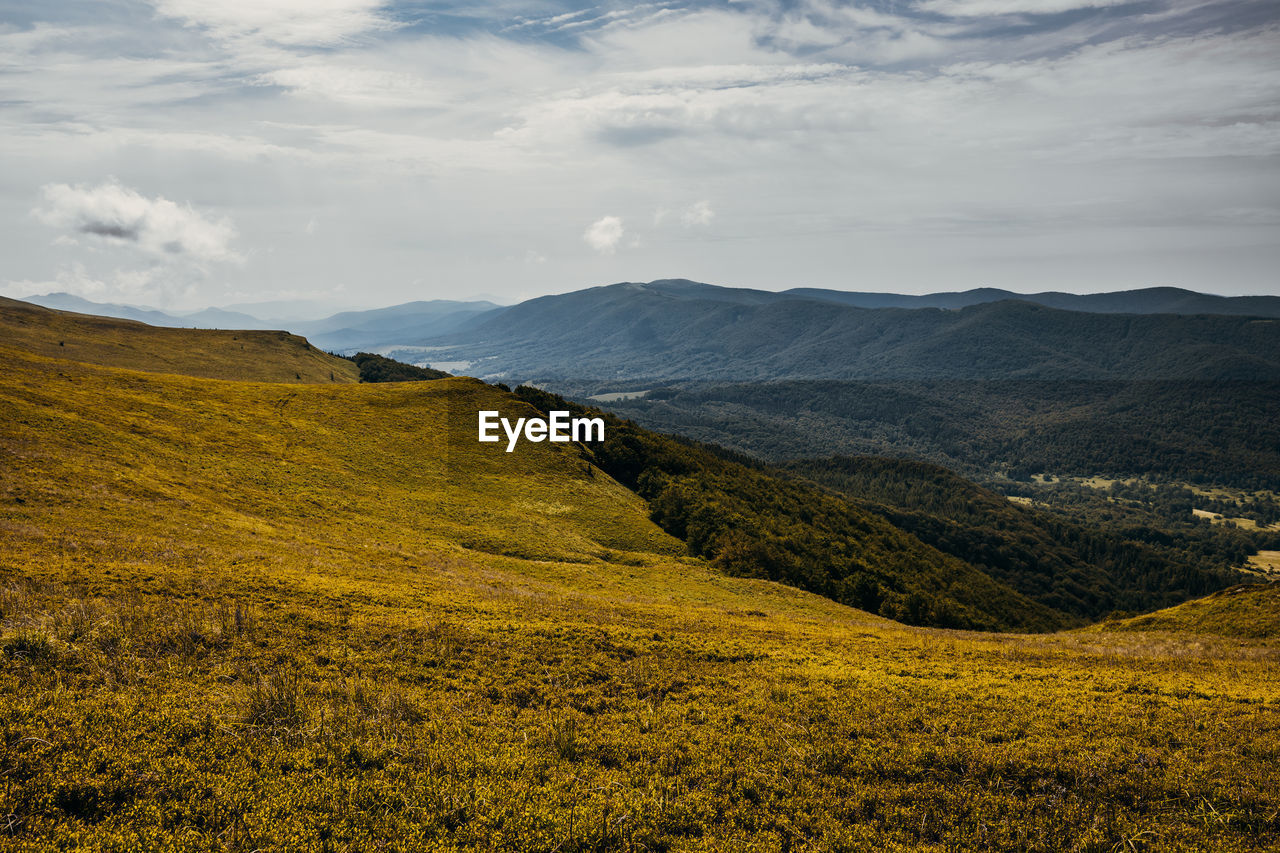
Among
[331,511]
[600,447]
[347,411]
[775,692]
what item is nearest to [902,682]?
[775,692]

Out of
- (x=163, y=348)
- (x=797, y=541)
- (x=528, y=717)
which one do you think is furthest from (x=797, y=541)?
(x=163, y=348)

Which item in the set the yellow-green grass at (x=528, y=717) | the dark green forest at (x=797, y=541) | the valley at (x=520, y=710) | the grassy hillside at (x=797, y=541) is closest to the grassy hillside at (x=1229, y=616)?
the valley at (x=520, y=710)

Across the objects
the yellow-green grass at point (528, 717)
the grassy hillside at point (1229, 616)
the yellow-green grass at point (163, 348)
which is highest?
the yellow-green grass at point (163, 348)

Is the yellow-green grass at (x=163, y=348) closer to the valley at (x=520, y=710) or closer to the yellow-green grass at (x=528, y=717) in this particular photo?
the valley at (x=520, y=710)

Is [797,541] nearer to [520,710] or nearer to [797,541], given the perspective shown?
[797,541]

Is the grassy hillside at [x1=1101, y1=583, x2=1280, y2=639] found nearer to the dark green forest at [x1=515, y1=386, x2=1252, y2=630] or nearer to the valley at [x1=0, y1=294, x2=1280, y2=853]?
the valley at [x1=0, y1=294, x2=1280, y2=853]

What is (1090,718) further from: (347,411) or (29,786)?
(347,411)
